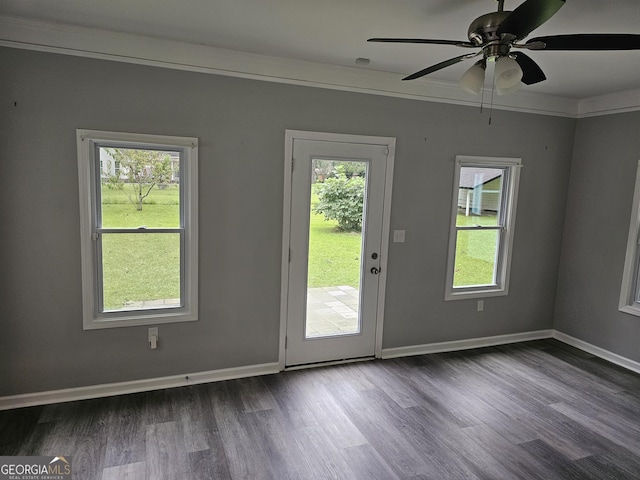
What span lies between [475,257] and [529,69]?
2508mm

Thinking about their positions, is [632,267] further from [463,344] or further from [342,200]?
[342,200]

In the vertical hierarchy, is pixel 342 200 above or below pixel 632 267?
above

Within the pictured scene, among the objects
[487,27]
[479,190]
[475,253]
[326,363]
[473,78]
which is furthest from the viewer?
[475,253]

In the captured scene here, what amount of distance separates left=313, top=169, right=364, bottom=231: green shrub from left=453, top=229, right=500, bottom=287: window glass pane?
1168 millimetres

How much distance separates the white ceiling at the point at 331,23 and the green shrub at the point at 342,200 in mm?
977

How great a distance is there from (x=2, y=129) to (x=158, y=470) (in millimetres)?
2340

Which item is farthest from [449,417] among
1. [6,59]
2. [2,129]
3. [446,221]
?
[6,59]

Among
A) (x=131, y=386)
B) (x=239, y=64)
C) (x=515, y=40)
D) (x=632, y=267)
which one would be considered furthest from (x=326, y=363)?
(x=632, y=267)

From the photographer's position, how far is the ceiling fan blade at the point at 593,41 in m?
1.65

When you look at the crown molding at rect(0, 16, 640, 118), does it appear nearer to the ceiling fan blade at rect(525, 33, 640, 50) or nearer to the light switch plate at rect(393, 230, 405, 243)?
the light switch plate at rect(393, 230, 405, 243)

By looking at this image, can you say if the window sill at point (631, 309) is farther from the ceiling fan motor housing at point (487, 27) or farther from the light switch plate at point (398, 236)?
the ceiling fan motor housing at point (487, 27)

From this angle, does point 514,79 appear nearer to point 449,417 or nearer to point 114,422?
point 449,417

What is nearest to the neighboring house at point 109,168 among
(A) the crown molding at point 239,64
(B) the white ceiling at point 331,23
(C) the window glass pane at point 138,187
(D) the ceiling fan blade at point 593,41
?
(C) the window glass pane at point 138,187

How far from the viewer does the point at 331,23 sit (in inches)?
98.5
